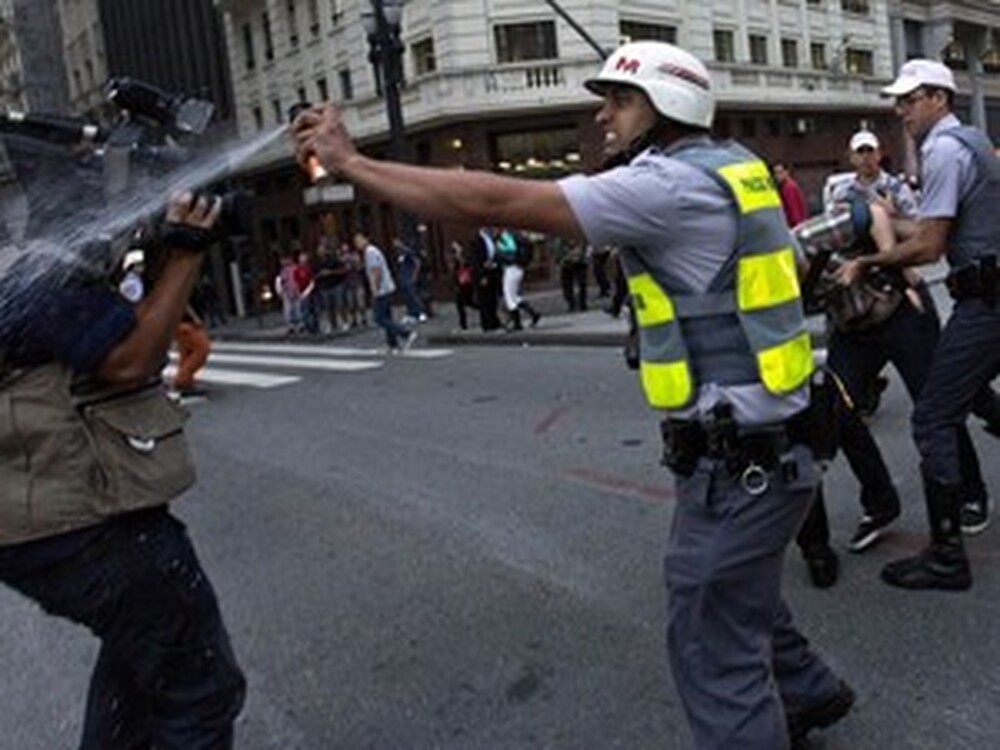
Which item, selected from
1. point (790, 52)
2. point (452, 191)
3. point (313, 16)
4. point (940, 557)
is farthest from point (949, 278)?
point (790, 52)

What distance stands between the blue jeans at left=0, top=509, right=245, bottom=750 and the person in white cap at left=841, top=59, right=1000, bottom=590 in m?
2.65

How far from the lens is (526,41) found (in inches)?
1046

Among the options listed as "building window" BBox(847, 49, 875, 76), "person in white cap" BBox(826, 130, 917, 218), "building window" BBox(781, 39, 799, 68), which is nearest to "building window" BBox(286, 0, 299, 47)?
"building window" BBox(781, 39, 799, 68)

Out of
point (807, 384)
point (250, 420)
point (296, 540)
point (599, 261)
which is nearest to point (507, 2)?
point (599, 261)

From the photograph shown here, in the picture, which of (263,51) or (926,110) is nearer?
(926,110)

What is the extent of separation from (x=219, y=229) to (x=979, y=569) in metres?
3.20

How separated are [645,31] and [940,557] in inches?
1027

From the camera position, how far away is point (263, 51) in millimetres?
34969

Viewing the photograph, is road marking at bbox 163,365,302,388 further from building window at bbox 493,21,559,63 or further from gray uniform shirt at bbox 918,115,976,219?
building window at bbox 493,21,559,63

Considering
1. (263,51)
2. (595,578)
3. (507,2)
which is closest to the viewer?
(595,578)

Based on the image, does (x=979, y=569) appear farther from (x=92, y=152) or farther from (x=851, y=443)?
(x=92, y=152)

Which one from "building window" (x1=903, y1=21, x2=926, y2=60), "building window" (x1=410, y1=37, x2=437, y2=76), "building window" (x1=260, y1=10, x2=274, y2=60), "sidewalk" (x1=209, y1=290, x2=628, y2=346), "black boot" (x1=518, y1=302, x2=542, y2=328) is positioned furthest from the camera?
"building window" (x1=903, y1=21, x2=926, y2=60)

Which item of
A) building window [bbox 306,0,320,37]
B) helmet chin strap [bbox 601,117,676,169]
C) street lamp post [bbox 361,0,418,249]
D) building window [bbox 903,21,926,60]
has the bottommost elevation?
helmet chin strap [bbox 601,117,676,169]

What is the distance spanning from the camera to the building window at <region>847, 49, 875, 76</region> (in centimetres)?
3572
